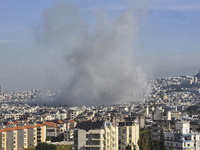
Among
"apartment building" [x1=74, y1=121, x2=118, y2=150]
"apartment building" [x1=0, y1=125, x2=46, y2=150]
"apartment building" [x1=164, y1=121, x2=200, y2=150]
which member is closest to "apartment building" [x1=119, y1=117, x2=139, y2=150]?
"apartment building" [x1=164, y1=121, x2=200, y2=150]

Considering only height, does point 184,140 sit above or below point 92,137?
below

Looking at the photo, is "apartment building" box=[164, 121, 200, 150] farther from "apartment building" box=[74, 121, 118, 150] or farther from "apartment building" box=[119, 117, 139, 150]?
"apartment building" box=[74, 121, 118, 150]

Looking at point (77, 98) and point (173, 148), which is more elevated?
point (77, 98)

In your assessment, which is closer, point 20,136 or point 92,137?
point 92,137

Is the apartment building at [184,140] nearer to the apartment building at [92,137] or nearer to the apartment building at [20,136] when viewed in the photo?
the apartment building at [92,137]

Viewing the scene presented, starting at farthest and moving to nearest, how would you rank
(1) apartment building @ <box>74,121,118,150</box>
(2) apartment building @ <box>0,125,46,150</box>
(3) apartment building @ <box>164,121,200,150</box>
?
1. (2) apartment building @ <box>0,125,46,150</box>
2. (3) apartment building @ <box>164,121,200,150</box>
3. (1) apartment building @ <box>74,121,118,150</box>

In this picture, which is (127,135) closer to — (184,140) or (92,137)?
(184,140)

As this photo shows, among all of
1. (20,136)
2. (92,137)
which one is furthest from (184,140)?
(20,136)

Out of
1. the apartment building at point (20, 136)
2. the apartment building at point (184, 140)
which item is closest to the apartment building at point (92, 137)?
the apartment building at point (184, 140)

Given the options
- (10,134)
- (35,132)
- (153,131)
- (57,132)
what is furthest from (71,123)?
(153,131)

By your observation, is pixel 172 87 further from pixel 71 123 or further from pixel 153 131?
pixel 153 131

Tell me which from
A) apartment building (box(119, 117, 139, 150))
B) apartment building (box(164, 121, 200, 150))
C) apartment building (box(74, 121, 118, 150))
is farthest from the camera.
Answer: apartment building (box(119, 117, 139, 150))
